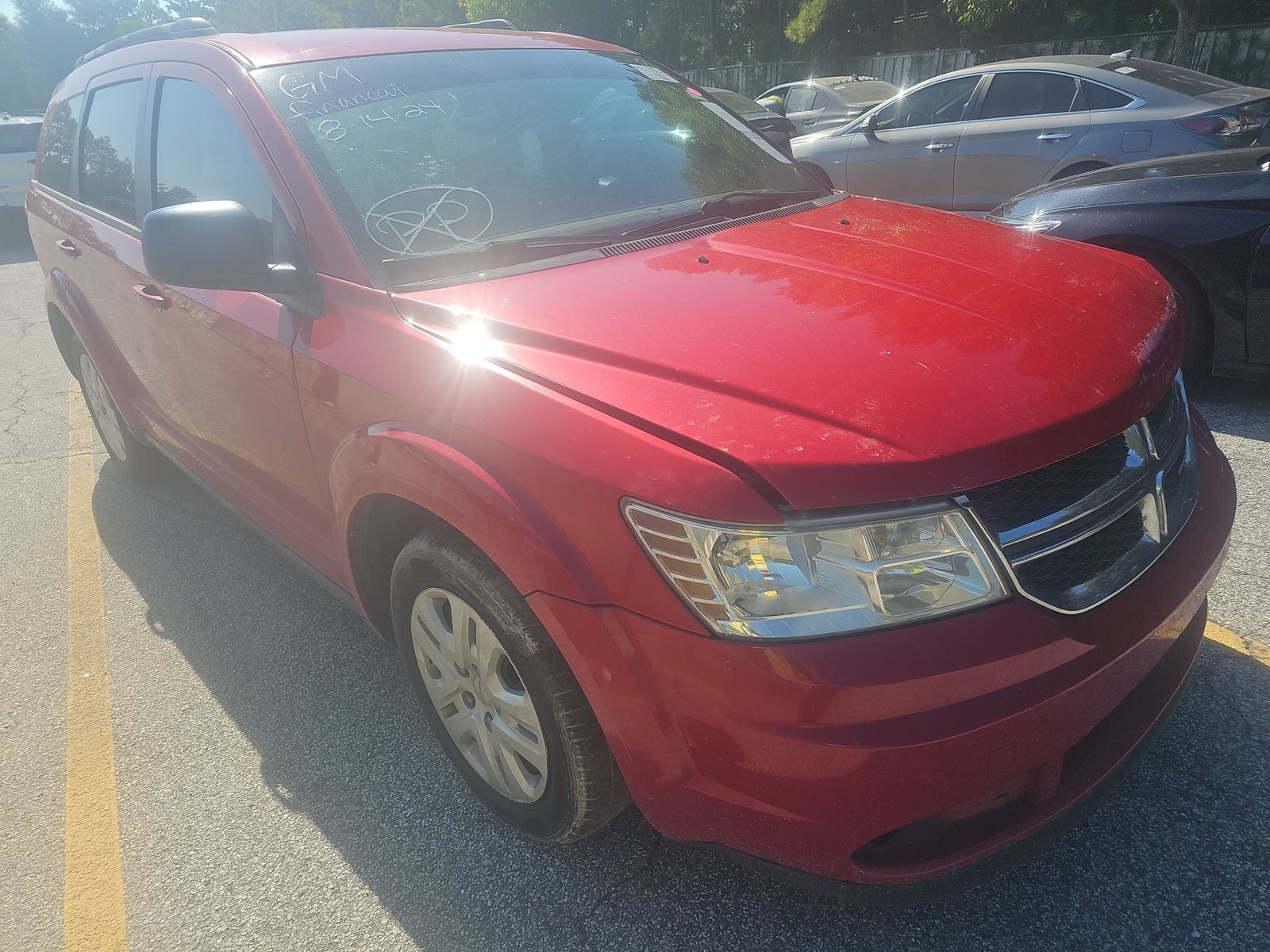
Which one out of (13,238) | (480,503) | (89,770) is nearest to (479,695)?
(480,503)

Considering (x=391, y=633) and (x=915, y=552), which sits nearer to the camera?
(x=915, y=552)

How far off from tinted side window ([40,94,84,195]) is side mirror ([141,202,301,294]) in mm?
2352

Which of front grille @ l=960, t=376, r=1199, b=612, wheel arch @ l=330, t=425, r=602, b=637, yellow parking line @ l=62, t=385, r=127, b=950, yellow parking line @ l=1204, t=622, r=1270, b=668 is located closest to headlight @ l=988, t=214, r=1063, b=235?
yellow parking line @ l=1204, t=622, r=1270, b=668

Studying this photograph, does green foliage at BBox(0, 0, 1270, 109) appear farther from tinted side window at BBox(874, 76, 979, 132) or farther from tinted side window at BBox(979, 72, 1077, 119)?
tinted side window at BBox(979, 72, 1077, 119)

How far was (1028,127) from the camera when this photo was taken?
23.2 ft

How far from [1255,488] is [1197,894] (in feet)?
7.05

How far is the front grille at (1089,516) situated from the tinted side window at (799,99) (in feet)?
41.8

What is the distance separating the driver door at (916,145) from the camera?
7.62 metres

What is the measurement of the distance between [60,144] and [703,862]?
423 centimetres

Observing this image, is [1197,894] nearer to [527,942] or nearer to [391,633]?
[527,942]

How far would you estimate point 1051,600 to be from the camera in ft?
5.07

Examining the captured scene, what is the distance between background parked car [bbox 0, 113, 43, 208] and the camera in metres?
12.8

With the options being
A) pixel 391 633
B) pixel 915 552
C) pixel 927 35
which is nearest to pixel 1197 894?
pixel 915 552

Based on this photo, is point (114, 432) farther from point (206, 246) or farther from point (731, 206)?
point (731, 206)
